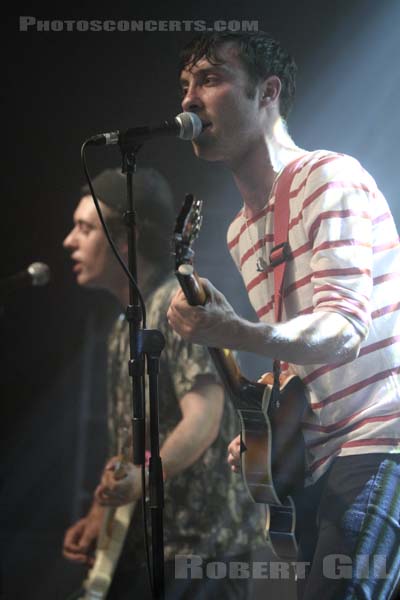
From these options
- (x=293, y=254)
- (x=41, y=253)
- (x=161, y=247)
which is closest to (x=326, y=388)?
(x=293, y=254)

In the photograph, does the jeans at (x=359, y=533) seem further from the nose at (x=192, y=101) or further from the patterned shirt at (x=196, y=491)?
the nose at (x=192, y=101)

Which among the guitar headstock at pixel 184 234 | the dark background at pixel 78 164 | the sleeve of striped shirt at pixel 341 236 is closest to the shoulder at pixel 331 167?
the sleeve of striped shirt at pixel 341 236

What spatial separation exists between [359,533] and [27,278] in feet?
4.77

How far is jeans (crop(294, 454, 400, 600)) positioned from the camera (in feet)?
4.98

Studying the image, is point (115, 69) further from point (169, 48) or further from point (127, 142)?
point (127, 142)

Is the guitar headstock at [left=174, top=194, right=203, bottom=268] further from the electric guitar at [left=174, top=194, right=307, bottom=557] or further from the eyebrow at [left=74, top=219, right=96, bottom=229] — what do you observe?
the eyebrow at [left=74, top=219, right=96, bottom=229]

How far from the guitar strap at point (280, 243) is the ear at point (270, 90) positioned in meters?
0.31

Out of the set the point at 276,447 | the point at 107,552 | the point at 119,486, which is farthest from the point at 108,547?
the point at 276,447

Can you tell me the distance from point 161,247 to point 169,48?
2.08 feet

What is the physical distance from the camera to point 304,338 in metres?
1.47

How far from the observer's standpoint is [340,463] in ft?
5.37

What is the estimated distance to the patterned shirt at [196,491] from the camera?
2334 mm

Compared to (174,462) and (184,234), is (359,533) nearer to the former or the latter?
(184,234)

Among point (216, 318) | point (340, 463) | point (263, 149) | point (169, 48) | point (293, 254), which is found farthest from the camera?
point (169, 48)
